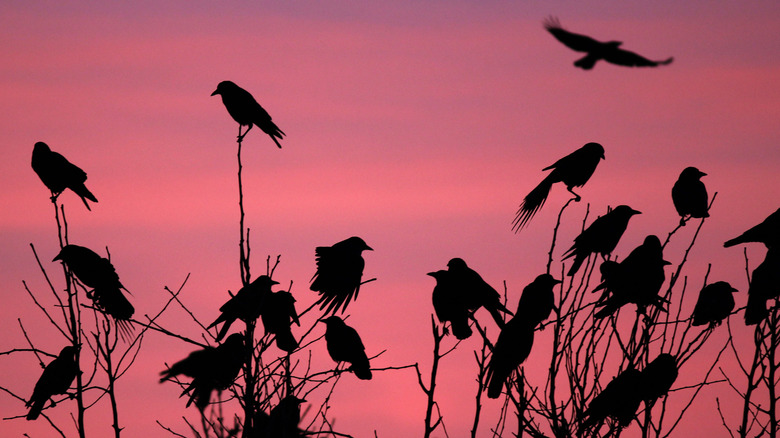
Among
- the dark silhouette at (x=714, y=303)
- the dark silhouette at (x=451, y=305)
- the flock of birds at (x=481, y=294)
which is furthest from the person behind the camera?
the dark silhouette at (x=714, y=303)

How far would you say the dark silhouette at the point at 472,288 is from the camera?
25.1 ft

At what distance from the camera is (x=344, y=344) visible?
9203 millimetres

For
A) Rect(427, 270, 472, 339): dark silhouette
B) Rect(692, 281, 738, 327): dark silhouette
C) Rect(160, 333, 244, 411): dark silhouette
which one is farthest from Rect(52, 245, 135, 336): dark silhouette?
Rect(692, 281, 738, 327): dark silhouette

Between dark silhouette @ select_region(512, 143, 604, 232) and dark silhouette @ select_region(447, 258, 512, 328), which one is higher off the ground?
dark silhouette @ select_region(512, 143, 604, 232)

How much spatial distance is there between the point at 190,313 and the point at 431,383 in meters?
1.47

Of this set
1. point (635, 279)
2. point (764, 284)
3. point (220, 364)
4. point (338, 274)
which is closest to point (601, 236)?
point (635, 279)

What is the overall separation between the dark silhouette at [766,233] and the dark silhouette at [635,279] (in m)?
1.00

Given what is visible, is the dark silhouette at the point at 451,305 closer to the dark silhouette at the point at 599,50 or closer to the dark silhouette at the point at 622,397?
the dark silhouette at the point at 622,397

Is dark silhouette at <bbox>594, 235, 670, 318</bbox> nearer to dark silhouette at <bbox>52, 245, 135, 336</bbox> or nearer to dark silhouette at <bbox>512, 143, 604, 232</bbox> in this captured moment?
dark silhouette at <bbox>512, 143, 604, 232</bbox>

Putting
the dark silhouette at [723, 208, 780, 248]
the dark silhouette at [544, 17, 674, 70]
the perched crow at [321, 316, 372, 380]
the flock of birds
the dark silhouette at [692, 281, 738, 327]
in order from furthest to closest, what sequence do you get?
1. the perched crow at [321, 316, 372, 380]
2. the dark silhouette at [692, 281, 738, 327]
3. the dark silhouette at [723, 208, 780, 248]
4. the flock of birds
5. the dark silhouette at [544, 17, 674, 70]

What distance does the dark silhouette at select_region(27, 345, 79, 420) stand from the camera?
31.3ft

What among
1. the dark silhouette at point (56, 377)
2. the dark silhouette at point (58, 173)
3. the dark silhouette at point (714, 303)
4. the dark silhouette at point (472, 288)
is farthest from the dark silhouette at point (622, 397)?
the dark silhouette at point (58, 173)

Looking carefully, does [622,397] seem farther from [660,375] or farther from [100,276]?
[100,276]

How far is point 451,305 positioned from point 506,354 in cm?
124
